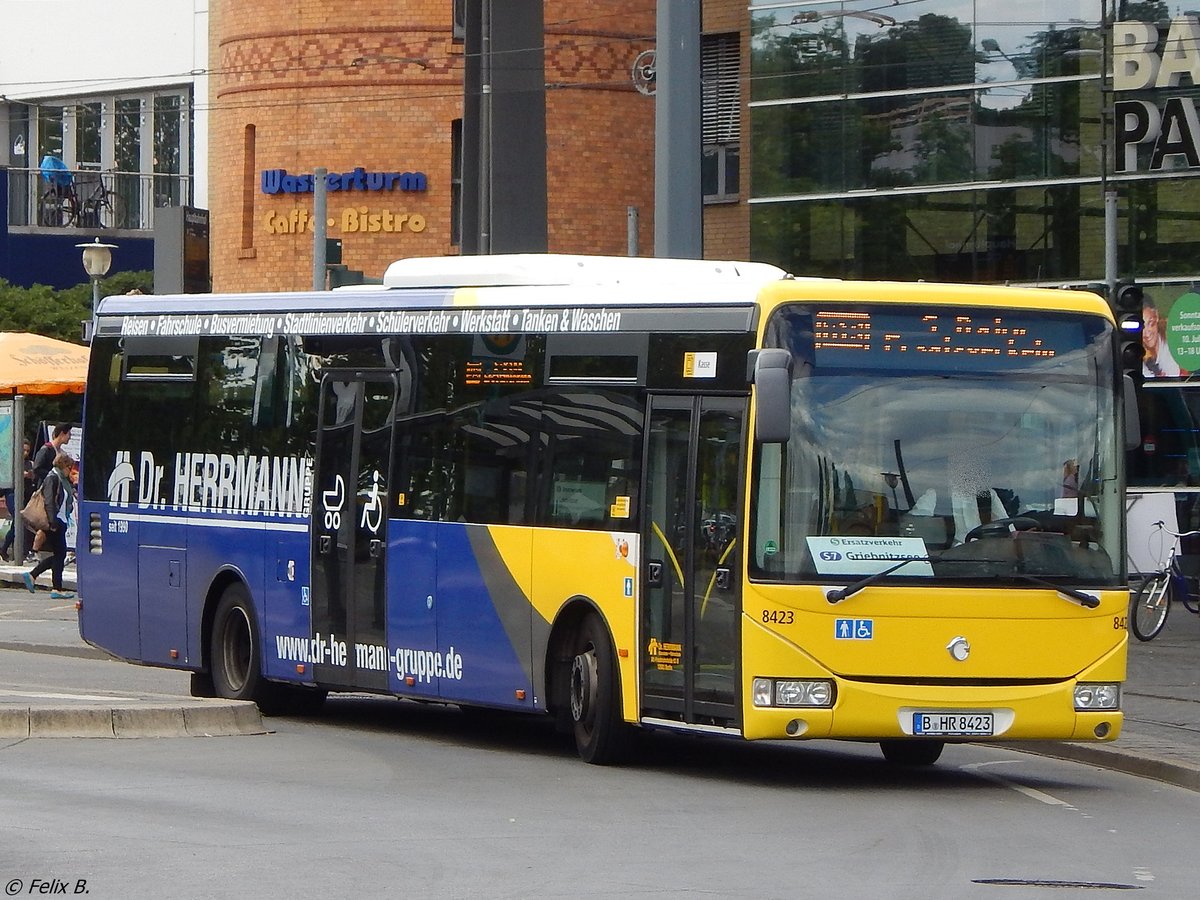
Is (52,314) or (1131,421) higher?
(52,314)

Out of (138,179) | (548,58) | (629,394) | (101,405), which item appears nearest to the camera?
(629,394)

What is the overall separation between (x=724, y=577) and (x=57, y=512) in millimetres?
16516

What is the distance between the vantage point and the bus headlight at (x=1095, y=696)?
12.6m

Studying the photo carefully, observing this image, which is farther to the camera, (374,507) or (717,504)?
(374,507)

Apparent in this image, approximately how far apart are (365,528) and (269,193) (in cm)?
2408

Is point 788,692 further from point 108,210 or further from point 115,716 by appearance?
point 108,210

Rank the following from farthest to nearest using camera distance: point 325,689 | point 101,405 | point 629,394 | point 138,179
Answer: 1. point 138,179
2. point 101,405
3. point 325,689
4. point 629,394

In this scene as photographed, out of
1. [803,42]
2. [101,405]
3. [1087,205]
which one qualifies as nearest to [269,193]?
[803,42]

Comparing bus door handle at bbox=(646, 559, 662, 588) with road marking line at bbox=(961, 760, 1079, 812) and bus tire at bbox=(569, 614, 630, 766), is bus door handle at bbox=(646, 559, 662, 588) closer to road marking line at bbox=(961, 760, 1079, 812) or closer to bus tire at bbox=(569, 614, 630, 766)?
bus tire at bbox=(569, 614, 630, 766)

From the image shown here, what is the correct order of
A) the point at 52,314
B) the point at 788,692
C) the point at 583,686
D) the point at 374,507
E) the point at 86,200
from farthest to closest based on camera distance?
the point at 86,200 → the point at 52,314 → the point at 374,507 → the point at 583,686 → the point at 788,692

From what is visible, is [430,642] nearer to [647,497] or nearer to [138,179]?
[647,497]

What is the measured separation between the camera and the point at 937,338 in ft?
41.0

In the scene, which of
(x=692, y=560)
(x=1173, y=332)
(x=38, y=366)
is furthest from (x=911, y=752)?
(x=38, y=366)

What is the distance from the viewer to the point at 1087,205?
2961 centimetres
